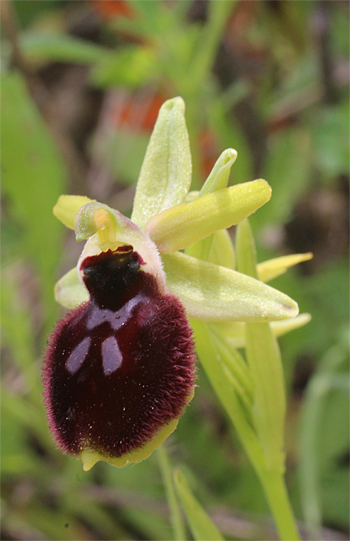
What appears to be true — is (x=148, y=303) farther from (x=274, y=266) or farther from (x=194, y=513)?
(x=194, y=513)

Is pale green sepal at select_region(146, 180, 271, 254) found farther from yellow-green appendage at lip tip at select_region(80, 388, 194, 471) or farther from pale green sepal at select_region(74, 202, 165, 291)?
yellow-green appendage at lip tip at select_region(80, 388, 194, 471)

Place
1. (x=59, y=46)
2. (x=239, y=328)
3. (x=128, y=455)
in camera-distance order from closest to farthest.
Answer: (x=128, y=455) → (x=239, y=328) → (x=59, y=46)

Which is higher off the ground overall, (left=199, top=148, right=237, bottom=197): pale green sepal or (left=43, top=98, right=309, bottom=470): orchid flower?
(left=199, top=148, right=237, bottom=197): pale green sepal

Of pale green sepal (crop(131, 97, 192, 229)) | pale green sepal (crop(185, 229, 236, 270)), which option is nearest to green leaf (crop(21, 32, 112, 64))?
pale green sepal (crop(131, 97, 192, 229))

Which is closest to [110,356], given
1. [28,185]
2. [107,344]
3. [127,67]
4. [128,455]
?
[107,344]

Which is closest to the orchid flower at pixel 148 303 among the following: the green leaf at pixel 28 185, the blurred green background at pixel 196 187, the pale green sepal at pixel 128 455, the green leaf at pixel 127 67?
the pale green sepal at pixel 128 455

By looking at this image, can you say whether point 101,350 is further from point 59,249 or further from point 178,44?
point 59,249

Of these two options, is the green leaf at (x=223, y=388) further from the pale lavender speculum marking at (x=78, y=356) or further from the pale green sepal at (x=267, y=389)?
the pale lavender speculum marking at (x=78, y=356)
